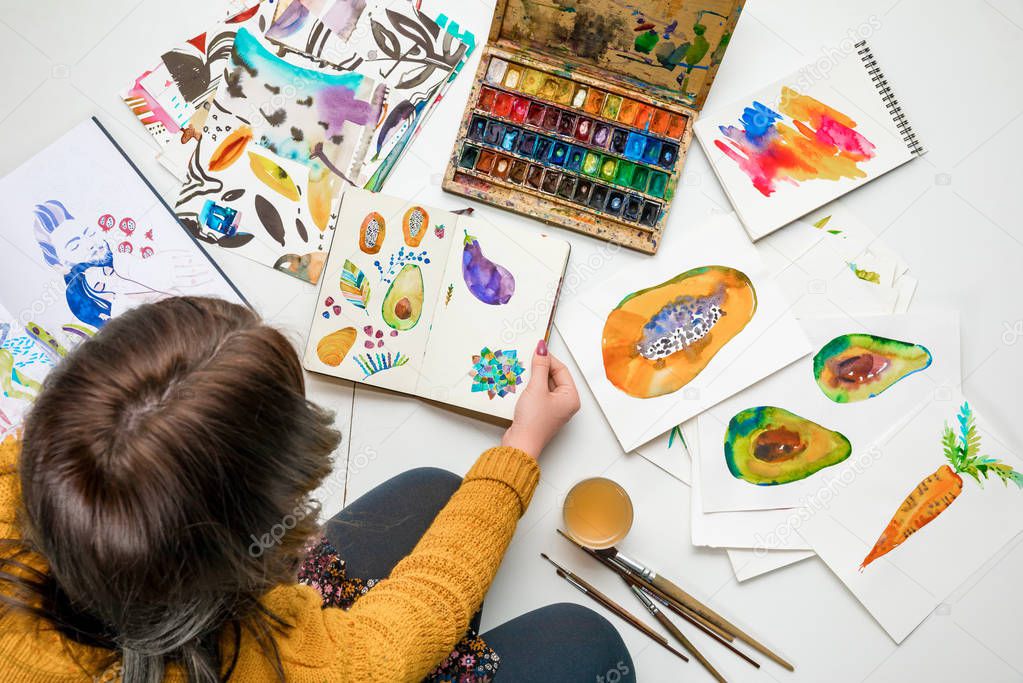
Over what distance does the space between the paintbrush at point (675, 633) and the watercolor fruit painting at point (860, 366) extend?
46cm

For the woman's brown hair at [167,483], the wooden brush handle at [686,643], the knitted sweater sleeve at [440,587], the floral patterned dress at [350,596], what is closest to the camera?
the woman's brown hair at [167,483]

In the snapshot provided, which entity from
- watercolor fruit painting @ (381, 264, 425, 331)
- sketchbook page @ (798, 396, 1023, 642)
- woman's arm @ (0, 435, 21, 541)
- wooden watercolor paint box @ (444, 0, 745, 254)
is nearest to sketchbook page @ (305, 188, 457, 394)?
watercolor fruit painting @ (381, 264, 425, 331)

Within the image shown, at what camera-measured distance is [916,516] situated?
49.5 inches

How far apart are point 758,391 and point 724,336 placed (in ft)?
0.36

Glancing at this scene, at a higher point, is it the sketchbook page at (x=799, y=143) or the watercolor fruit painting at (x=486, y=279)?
the sketchbook page at (x=799, y=143)

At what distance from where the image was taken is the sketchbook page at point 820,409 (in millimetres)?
1267

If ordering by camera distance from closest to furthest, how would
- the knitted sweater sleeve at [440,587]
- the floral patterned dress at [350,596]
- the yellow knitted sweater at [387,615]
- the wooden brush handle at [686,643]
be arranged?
the yellow knitted sweater at [387,615], the knitted sweater sleeve at [440,587], the floral patterned dress at [350,596], the wooden brush handle at [686,643]

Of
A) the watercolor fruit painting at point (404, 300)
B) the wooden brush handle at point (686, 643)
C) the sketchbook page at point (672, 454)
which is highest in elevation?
the watercolor fruit painting at point (404, 300)

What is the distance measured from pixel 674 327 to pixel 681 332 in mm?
15

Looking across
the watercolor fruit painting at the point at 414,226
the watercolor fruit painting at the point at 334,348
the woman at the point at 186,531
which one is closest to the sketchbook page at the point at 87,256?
the watercolor fruit painting at the point at 334,348

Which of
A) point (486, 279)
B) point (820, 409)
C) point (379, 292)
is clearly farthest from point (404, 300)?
point (820, 409)

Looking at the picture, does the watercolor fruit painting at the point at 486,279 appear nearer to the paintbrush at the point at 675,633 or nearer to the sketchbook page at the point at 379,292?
the sketchbook page at the point at 379,292

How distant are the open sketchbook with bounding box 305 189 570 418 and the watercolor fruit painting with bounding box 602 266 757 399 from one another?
139 mm

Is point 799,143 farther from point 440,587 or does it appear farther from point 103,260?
point 103,260
